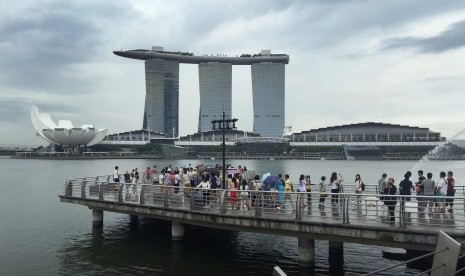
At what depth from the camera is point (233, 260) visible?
60.3ft

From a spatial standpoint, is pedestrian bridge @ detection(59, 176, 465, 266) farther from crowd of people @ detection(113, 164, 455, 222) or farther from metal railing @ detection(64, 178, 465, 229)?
crowd of people @ detection(113, 164, 455, 222)

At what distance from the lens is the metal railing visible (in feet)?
44.0

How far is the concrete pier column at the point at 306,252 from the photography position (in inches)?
634

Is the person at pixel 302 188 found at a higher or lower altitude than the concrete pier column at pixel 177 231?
higher

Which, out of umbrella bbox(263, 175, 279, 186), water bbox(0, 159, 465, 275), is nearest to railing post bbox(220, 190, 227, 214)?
umbrella bbox(263, 175, 279, 186)

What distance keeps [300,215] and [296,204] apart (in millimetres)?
393

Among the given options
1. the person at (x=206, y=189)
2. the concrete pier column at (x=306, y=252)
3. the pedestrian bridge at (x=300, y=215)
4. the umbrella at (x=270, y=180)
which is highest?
the umbrella at (x=270, y=180)

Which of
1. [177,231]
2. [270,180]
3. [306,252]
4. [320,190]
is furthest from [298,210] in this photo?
[177,231]

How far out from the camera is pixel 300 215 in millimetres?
15094

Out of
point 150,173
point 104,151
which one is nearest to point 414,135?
point 104,151

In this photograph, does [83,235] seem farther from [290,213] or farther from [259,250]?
[290,213]

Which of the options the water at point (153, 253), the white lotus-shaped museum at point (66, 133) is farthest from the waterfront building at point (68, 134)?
the water at point (153, 253)

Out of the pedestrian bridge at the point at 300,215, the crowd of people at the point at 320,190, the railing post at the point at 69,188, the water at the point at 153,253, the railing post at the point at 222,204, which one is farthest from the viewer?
the railing post at the point at 69,188

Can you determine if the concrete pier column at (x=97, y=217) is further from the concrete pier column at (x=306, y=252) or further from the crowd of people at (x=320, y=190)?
the concrete pier column at (x=306, y=252)
